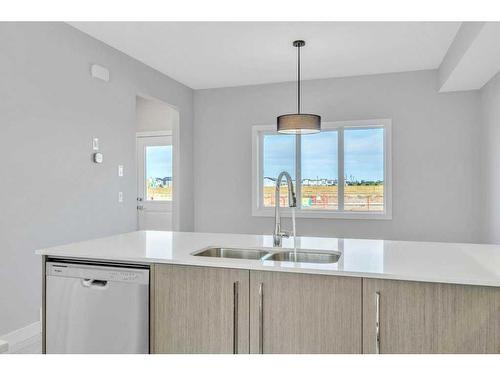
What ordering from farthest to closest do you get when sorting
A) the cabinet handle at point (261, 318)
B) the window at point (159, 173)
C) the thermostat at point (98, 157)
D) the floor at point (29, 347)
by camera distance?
1. the window at point (159, 173)
2. the thermostat at point (98, 157)
3. the floor at point (29, 347)
4. the cabinet handle at point (261, 318)

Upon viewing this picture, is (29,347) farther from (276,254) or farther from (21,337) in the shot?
(276,254)

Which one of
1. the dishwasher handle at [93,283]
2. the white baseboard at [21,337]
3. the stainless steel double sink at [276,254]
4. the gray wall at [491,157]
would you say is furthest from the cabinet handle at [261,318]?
the gray wall at [491,157]

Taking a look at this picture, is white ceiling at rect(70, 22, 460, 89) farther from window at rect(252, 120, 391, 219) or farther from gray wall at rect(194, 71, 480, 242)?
window at rect(252, 120, 391, 219)

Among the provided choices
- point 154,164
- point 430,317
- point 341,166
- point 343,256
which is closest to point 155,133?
point 154,164

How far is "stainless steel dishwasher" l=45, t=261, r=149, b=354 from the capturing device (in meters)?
1.82

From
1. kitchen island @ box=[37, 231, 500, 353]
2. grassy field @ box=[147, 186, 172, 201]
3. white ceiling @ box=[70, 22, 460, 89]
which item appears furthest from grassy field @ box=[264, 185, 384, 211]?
kitchen island @ box=[37, 231, 500, 353]

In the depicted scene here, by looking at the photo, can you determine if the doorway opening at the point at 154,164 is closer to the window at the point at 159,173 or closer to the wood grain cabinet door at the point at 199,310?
the window at the point at 159,173

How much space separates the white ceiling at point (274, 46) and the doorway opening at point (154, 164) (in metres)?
1.10

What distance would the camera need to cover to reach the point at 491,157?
388cm

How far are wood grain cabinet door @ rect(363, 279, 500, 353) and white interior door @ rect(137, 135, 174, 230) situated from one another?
450 cm

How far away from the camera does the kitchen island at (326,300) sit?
144cm

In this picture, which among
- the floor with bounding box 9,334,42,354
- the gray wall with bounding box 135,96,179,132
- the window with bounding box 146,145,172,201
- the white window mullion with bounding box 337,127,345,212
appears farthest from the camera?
the window with bounding box 146,145,172,201

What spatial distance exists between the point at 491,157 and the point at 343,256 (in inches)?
116

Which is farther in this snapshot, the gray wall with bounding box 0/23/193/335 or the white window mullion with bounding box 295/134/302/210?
the white window mullion with bounding box 295/134/302/210
